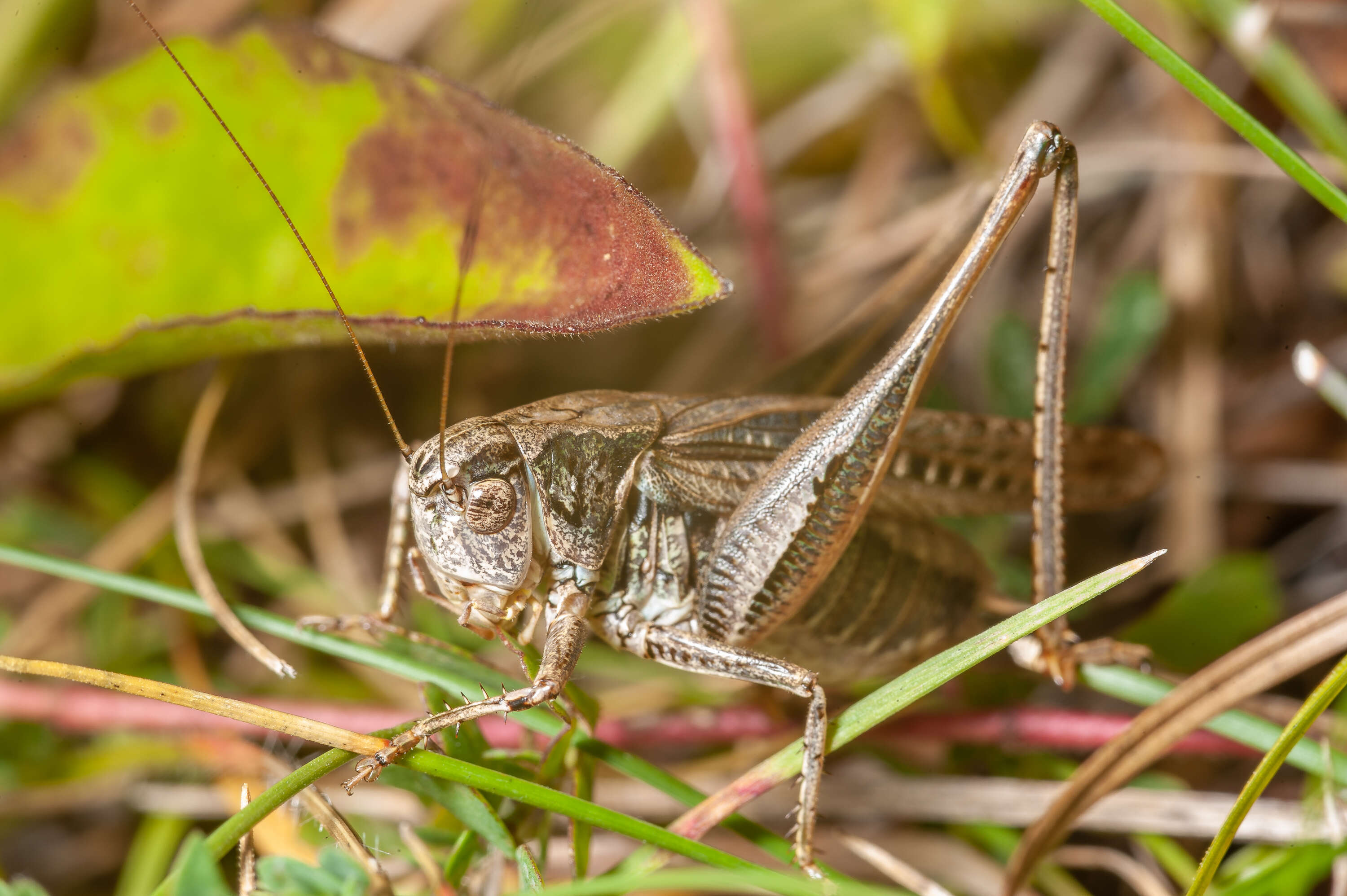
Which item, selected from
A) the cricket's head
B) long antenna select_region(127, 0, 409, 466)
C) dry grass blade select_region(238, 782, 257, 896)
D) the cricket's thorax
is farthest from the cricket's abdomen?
dry grass blade select_region(238, 782, 257, 896)

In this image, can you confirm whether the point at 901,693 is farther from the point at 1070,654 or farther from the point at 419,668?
the point at 419,668

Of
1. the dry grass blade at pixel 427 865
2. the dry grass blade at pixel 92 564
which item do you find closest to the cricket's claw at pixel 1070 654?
the dry grass blade at pixel 427 865

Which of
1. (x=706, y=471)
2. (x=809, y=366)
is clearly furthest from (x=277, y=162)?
(x=809, y=366)

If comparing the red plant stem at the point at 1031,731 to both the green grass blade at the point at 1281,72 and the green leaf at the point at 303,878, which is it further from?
the green grass blade at the point at 1281,72

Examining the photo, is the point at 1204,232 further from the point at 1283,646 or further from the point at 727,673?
the point at 727,673

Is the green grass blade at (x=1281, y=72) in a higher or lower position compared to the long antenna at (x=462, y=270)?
higher

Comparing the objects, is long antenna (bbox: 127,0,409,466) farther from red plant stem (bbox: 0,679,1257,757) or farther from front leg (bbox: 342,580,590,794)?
red plant stem (bbox: 0,679,1257,757)
